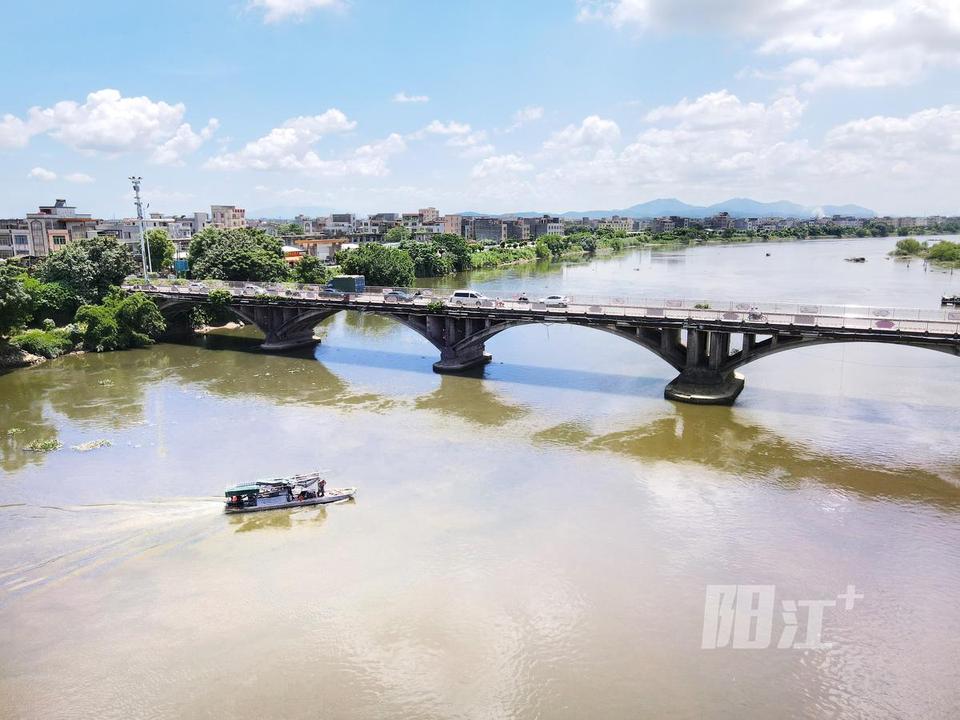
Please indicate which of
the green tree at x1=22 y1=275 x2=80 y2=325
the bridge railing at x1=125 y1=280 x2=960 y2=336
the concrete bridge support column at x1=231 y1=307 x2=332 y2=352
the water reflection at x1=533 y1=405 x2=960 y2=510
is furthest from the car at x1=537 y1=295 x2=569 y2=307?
the green tree at x1=22 y1=275 x2=80 y2=325

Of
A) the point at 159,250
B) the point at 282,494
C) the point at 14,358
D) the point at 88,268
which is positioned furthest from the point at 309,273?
the point at 282,494

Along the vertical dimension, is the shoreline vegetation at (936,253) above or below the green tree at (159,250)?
below

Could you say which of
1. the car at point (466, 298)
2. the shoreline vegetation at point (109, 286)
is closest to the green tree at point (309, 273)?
the shoreline vegetation at point (109, 286)

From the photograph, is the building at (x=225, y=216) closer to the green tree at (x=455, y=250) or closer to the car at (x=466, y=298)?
the green tree at (x=455, y=250)

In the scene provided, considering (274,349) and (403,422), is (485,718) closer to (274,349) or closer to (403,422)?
(403,422)

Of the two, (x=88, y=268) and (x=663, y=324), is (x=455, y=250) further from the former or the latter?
(x=663, y=324)

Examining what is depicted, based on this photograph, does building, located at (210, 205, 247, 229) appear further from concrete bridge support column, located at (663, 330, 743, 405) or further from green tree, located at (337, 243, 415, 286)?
concrete bridge support column, located at (663, 330, 743, 405)
